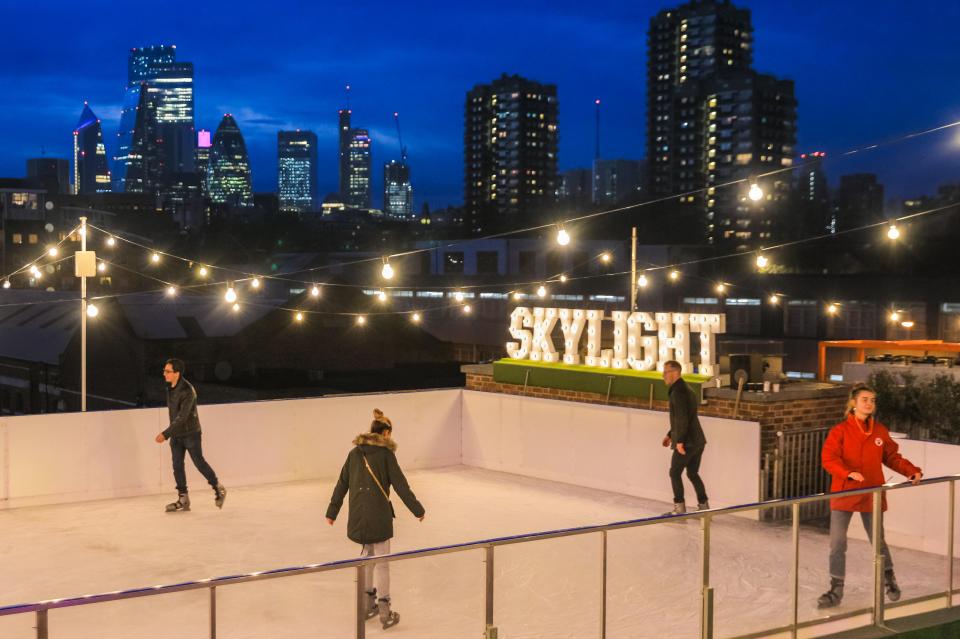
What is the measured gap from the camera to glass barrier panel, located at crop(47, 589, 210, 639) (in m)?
4.61

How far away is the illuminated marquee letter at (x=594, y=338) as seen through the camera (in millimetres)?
16125

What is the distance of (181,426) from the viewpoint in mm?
12492

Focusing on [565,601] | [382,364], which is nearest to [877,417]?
Result: [565,601]

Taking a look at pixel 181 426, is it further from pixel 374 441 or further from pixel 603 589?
pixel 603 589

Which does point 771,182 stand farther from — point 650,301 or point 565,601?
point 565,601

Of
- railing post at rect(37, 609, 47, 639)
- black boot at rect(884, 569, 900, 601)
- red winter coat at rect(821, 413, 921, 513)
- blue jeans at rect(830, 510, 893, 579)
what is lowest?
black boot at rect(884, 569, 900, 601)

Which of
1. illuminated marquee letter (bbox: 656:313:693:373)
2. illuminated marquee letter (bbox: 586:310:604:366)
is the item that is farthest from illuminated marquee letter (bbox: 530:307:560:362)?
illuminated marquee letter (bbox: 656:313:693:373)

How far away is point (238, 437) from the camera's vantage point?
15094 mm

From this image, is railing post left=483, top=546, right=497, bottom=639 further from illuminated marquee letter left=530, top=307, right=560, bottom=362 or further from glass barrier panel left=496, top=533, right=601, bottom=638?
illuminated marquee letter left=530, top=307, right=560, bottom=362

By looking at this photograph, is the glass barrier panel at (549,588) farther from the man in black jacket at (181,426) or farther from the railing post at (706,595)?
the man in black jacket at (181,426)

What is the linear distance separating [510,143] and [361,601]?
18297 centimetres

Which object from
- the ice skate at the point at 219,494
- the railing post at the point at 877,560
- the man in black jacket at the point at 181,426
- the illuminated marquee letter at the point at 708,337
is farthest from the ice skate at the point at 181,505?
the railing post at the point at 877,560

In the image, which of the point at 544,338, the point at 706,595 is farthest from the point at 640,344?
the point at 706,595

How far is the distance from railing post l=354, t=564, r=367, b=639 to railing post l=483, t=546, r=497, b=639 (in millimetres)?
658
